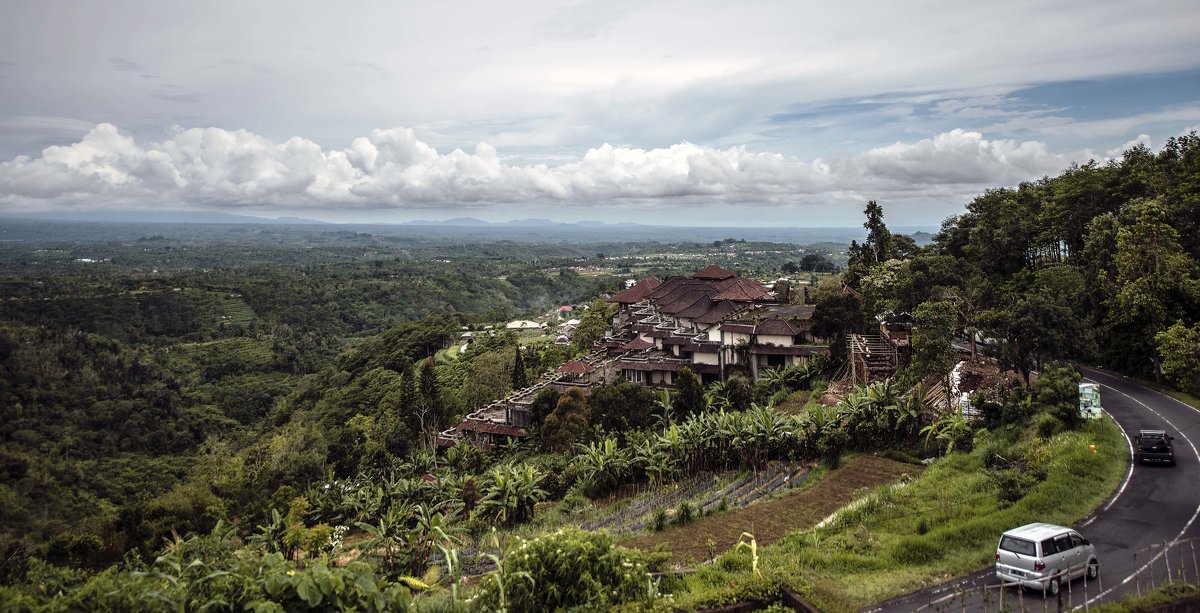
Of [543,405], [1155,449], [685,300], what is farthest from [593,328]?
[1155,449]

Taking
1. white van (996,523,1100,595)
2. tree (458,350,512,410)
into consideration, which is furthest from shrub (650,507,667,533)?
tree (458,350,512,410)

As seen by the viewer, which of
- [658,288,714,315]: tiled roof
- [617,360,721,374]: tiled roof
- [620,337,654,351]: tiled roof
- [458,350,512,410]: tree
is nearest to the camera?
[617,360,721,374]: tiled roof

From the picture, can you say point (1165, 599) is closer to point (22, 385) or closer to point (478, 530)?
point (478, 530)

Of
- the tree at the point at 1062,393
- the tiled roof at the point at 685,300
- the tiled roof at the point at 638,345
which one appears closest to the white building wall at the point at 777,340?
the tiled roof at the point at 638,345

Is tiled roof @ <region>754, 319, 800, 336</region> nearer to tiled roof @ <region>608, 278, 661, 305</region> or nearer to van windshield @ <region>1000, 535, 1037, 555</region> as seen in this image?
tiled roof @ <region>608, 278, 661, 305</region>

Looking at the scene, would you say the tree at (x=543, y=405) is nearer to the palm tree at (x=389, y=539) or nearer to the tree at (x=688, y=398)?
the tree at (x=688, y=398)

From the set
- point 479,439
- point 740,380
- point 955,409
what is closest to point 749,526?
point 955,409
